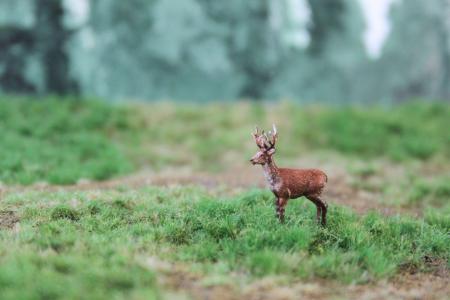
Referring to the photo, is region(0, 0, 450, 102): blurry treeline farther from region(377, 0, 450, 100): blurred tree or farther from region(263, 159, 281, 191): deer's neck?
region(263, 159, 281, 191): deer's neck

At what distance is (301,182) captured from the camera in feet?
25.0

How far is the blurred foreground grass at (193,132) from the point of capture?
15288mm

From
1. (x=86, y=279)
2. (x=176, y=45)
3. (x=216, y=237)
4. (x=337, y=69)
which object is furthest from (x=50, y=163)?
(x=337, y=69)

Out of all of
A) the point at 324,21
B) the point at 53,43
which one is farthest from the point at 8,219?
the point at 324,21

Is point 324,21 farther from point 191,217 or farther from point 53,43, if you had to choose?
point 191,217

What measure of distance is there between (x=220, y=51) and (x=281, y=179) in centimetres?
1793

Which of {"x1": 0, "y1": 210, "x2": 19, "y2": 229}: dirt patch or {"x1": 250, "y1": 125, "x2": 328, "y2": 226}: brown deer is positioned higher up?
{"x1": 250, "y1": 125, "x2": 328, "y2": 226}: brown deer

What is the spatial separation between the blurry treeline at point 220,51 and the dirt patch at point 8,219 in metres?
14.2

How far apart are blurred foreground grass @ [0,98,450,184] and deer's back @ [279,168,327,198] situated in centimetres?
698

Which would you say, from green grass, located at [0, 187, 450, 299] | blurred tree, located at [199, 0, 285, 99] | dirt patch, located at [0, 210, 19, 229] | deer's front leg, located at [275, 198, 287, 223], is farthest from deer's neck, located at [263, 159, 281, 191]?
blurred tree, located at [199, 0, 285, 99]

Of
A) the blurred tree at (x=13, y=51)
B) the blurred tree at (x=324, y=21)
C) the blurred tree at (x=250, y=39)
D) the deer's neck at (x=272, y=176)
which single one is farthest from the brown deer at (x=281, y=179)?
the blurred tree at (x=324, y=21)

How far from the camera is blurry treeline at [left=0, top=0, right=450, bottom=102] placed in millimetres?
21016

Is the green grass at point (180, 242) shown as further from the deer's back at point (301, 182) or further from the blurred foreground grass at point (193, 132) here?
the blurred foreground grass at point (193, 132)

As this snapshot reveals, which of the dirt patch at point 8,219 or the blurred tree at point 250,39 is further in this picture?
the blurred tree at point 250,39
